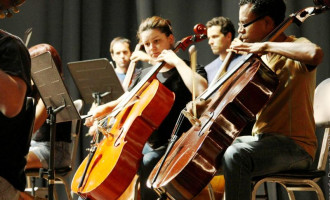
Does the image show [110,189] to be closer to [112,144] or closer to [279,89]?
[112,144]

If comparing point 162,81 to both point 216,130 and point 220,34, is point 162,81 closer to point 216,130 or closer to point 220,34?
point 216,130

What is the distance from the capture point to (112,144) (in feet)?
8.06

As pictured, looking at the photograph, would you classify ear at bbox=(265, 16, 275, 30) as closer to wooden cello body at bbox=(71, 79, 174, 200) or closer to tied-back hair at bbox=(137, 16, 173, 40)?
wooden cello body at bbox=(71, 79, 174, 200)

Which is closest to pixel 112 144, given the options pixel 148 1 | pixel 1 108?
pixel 1 108

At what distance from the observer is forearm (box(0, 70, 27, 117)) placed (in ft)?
4.72

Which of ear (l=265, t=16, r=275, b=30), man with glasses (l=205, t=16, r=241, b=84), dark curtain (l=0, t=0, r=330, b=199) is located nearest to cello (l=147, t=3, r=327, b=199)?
ear (l=265, t=16, r=275, b=30)

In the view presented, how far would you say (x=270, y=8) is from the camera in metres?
2.21

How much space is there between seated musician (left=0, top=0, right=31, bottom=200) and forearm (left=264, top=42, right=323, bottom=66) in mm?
989

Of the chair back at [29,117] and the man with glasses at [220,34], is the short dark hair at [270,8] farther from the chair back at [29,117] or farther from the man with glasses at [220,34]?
the man with glasses at [220,34]

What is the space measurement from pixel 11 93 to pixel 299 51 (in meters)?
1.15

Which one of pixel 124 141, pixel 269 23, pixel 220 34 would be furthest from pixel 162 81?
→ pixel 220 34

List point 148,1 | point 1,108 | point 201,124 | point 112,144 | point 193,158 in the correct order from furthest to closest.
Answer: point 148,1
point 112,144
point 201,124
point 193,158
point 1,108

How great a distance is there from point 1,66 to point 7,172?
13.5 inches

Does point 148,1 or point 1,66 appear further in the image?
point 148,1
